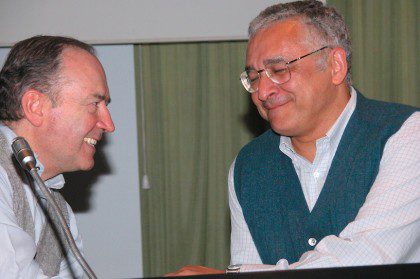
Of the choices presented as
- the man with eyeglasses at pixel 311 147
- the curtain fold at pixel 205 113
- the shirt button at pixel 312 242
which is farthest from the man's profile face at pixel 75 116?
the curtain fold at pixel 205 113

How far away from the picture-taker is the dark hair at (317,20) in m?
2.38

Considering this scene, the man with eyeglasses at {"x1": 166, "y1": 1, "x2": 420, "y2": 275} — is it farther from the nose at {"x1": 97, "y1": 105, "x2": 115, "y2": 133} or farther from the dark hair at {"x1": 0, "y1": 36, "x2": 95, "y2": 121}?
the dark hair at {"x1": 0, "y1": 36, "x2": 95, "y2": 121}

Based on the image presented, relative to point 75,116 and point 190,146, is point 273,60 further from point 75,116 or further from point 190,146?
point 190,146

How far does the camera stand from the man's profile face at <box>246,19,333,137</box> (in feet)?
7.57

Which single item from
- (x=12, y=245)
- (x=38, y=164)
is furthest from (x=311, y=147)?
(x=12, y=245)

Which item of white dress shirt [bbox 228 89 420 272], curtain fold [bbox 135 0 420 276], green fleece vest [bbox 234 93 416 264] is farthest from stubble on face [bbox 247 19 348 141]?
curtain fold [bbox 135 0 420 276]

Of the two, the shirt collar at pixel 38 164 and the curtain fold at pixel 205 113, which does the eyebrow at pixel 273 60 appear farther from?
the curtain fold at pixel 205 113

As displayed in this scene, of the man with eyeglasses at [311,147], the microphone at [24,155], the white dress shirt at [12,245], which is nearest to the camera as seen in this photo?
the microphone at [24,155]

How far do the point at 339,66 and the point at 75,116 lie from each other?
2.97 ft

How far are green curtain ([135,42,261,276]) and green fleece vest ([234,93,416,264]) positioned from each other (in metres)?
1.46

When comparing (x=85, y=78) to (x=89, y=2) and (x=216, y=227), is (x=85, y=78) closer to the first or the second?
(x=89, y=2)

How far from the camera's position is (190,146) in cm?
408

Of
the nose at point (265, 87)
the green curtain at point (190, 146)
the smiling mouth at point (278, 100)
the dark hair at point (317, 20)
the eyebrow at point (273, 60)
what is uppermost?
the dark hair at point (317, 20)

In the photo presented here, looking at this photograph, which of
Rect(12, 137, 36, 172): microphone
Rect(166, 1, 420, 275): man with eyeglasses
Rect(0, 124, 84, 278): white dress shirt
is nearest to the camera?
Rect(12, 137, 36, 172): microphone
